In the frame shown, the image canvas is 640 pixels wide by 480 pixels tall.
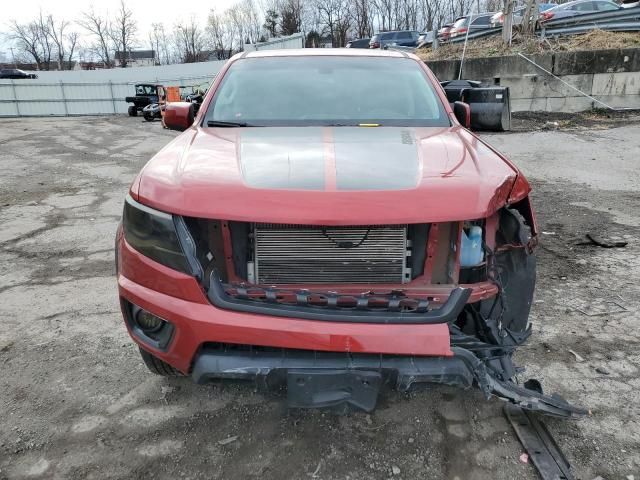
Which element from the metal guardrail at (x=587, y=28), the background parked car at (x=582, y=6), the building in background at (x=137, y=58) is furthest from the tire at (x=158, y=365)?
the building in background at (x=137, y=58)

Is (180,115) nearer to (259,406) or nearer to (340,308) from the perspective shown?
(259,406)

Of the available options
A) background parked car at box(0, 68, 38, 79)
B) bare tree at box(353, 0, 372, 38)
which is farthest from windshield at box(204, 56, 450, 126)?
bare tree at box(353, 0, 372, 38)

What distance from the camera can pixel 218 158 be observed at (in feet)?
7.57

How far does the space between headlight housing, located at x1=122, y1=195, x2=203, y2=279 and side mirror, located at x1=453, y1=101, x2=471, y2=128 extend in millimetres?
2325

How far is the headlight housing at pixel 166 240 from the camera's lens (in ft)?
6.37

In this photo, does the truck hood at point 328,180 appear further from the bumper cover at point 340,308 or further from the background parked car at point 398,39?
the background parked car at point 398,39

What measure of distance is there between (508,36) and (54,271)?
13449 mm

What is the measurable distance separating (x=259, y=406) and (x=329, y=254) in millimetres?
966

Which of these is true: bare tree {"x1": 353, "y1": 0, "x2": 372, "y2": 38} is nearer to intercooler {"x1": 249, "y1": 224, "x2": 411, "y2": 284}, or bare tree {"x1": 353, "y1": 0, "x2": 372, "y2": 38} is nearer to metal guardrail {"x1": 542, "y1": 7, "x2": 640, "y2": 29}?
metal guardrail {"x1": 542, "y1": 7, "x2": 640, "y2": 29}

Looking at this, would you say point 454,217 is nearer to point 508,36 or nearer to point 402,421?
point 402,421

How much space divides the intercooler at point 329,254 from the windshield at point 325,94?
3.77ft

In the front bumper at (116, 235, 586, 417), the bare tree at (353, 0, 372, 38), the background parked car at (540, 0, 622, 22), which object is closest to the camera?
the front bumper at (116, 235, 586, 417)

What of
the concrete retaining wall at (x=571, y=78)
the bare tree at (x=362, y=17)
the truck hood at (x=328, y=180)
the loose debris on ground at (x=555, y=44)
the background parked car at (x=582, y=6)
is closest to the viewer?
the truck hood at (x=328, y=180)

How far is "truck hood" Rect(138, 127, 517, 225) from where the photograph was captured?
6.18 ft
